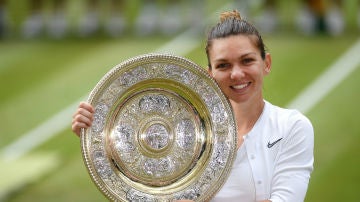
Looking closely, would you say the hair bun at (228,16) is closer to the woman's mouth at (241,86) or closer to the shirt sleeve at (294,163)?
the woman's mouth at (241,86)

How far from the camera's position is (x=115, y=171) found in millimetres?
1865

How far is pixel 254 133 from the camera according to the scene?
1.87 meters

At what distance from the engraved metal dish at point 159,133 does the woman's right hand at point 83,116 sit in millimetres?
29

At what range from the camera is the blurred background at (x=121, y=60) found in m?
3.98

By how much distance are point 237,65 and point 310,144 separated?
0.84ft

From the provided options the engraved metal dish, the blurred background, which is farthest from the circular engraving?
the blurred background

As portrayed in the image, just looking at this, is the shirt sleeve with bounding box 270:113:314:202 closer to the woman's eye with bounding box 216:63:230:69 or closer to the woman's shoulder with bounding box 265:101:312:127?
the woman's shoulder with bounding box 265:101:312:127

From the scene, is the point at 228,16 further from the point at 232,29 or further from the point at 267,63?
the point at 267,63

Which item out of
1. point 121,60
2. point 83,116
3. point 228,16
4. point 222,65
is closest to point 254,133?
point 222,65

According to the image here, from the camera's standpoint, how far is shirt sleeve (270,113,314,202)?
→ 179 centimetres

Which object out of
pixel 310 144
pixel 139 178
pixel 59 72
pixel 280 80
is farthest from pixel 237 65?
pixel 59 72

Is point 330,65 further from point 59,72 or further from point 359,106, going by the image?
point 59,72

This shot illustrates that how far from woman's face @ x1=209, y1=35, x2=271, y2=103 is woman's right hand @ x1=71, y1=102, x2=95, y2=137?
32 centimetres

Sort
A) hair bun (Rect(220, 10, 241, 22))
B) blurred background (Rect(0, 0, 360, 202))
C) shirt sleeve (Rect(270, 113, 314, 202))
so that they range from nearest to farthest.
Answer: shirt sleeve (Rect(270, 113, 314, 202)) < hair bun (Rect(220, 10, 241, 22)) < blurred background (Rect(0, 0, 360, 202))
